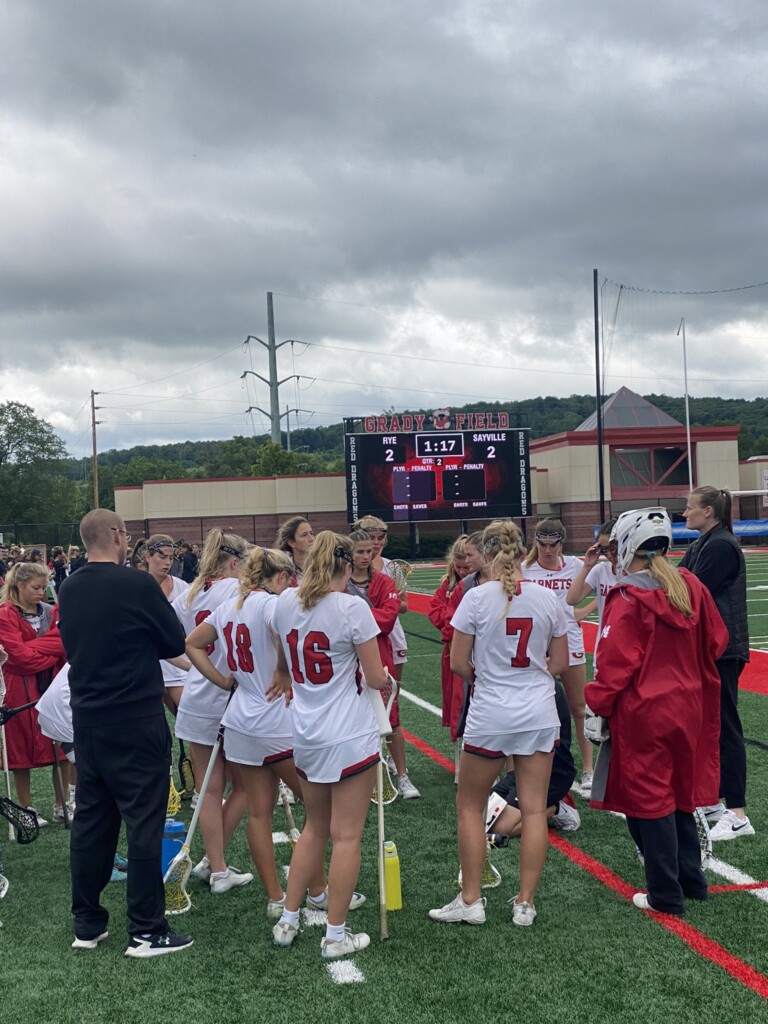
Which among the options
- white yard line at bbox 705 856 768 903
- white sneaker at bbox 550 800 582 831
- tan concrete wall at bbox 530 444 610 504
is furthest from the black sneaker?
tan concrete wall at bbox 530 444 610 504

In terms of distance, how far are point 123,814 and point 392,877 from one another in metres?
1.33

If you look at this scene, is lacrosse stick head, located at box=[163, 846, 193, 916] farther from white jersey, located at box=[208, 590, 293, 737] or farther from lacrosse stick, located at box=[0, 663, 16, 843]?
lacrosse stick, located at box=[0, 663, 16, 843]

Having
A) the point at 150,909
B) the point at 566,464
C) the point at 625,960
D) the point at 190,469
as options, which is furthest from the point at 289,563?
the point at 190,469

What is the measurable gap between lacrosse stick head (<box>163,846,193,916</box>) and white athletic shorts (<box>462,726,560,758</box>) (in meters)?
1.67

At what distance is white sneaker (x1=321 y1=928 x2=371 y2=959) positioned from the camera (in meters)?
4.04

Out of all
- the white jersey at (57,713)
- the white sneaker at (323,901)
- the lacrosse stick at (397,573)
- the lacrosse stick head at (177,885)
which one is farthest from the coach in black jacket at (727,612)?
the white jersey at (57,713)

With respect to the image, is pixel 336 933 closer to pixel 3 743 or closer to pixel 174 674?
pixel 3 743

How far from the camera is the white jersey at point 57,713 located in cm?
580

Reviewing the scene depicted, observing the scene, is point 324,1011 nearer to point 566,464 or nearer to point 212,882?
point 212,882

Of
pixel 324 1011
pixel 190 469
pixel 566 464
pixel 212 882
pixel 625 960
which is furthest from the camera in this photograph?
pixel 190 469

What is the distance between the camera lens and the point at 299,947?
13.8 ft

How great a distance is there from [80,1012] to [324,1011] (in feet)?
3.27

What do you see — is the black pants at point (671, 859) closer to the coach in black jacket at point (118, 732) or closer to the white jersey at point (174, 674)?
the coach in black jacket at point (118, 732)

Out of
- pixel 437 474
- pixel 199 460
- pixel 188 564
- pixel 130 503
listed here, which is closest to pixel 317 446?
pixel 199 460
